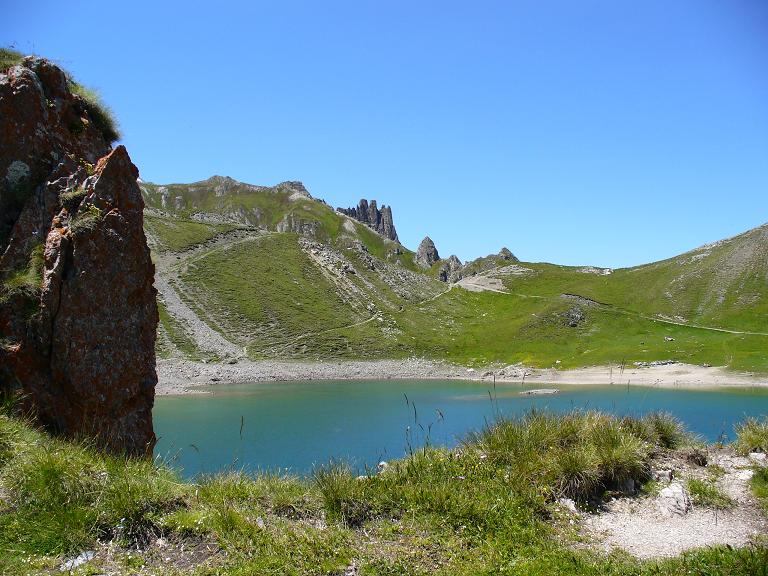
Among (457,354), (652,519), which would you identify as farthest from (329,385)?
(652,519)

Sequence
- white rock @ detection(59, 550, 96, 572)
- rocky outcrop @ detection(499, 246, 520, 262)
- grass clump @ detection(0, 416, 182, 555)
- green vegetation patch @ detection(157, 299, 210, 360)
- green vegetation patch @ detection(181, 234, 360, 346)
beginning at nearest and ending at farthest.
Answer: white rock @ detection(59, 550, 96, 572), grass clump @ detection(0, 416, 182, 555), green vegetation patch @ detection(157, 299, 210, 360), green vegetation patch @ detection(181, 234, 360, 346), rocky outcrop @ detection(499, 246, 520, 262)

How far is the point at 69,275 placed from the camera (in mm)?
9570

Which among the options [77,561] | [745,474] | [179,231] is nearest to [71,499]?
[77,561]

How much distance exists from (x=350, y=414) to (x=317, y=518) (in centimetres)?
3286

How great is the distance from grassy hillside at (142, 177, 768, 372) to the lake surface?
1624 cm

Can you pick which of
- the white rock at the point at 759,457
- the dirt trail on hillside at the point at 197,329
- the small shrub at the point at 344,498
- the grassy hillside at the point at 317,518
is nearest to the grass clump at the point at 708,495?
the grassy hillside at the point at 317,518

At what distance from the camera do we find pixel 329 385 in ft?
193

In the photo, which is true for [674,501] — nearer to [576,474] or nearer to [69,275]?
[576,474]

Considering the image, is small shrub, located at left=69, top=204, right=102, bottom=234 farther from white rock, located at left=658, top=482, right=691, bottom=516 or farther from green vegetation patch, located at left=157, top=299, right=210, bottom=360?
green vegetation patch, located at left=157, top=299, right=210, bottom=360

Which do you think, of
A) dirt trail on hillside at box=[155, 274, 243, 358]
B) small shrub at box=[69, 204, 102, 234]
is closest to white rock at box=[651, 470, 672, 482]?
small shrub at box=[69, 204, 102, 234]

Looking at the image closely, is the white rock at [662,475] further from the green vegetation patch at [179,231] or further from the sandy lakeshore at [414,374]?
the green vegetation patch at [179,231]

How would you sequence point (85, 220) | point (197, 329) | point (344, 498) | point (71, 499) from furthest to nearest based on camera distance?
point (197, 329) < point (85, 220) < point (344, 498) < point (71, 499)

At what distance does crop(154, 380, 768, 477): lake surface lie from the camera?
25672 millimetres

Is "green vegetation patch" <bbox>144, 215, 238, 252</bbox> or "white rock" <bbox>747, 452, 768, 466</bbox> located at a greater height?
"green vegetation patch" <bbox>144, 215, 238, 252</bbox>
